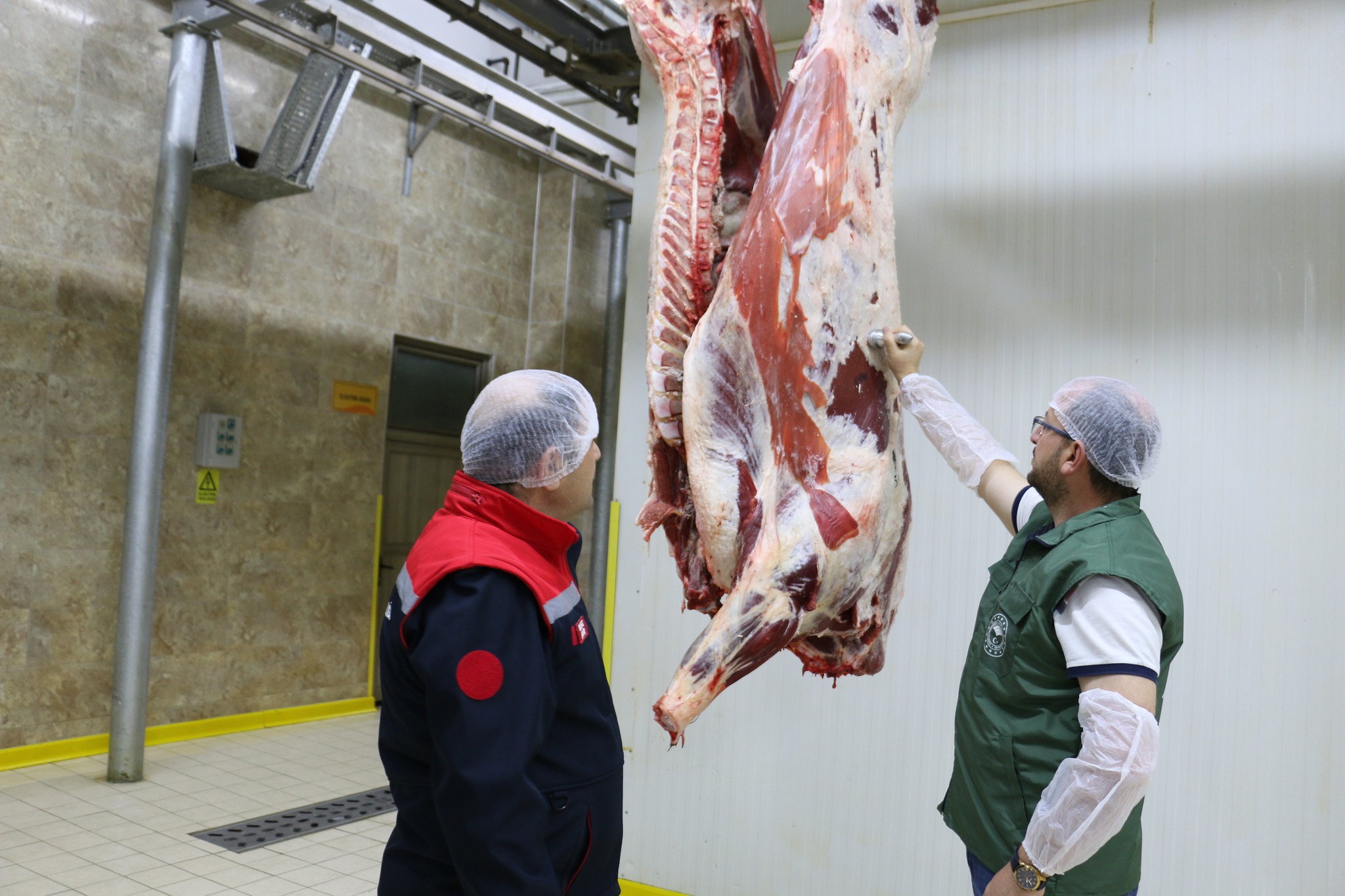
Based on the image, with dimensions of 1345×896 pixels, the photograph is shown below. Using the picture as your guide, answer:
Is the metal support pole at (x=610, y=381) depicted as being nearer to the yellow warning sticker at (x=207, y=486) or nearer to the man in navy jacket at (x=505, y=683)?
the yellow warning sticker at (x=207, y=486)

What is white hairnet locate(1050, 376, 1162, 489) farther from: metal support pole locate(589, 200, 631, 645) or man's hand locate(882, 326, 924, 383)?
metal support pole locate(589, 200, 631, 645)

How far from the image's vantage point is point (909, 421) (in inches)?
128

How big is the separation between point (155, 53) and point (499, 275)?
276 cm

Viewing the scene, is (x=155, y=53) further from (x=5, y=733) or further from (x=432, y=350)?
A: (x=5, y=733)

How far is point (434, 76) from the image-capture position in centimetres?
488

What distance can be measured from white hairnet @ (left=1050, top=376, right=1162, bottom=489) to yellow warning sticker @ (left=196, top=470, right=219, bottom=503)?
201 inches

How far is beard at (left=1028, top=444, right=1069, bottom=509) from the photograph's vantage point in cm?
181

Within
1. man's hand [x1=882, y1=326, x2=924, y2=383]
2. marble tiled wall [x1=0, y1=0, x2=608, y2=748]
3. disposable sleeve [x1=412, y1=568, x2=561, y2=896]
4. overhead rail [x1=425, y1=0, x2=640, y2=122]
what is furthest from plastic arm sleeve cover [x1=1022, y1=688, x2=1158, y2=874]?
marble tiled wall [x1=0, y1=0, x2=608, y2=748]

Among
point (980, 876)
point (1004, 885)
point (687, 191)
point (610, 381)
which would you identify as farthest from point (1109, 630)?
point (610, 381)

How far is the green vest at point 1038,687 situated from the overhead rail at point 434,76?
3.71 m

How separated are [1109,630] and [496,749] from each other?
37.3 inches

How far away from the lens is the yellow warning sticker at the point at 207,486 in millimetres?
5629

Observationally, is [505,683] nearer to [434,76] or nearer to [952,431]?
[952,431]

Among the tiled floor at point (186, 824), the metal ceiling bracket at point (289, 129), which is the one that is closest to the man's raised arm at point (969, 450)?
the tiled floor at point (186, 824)
